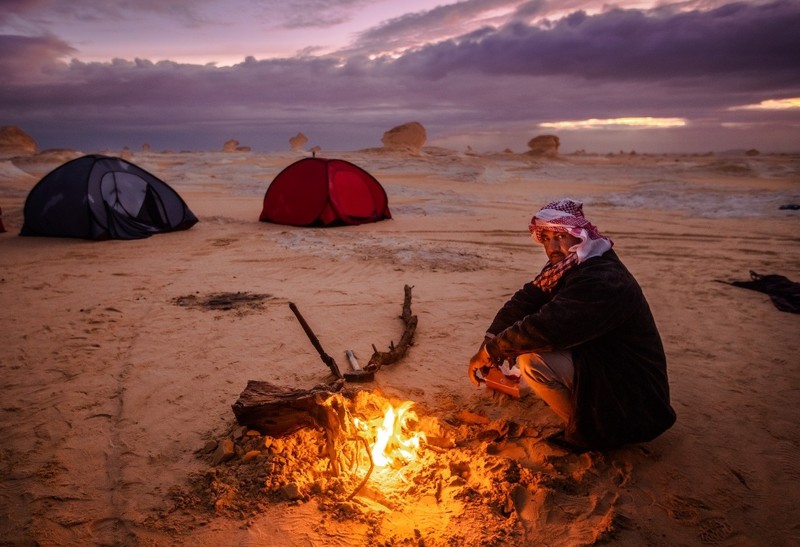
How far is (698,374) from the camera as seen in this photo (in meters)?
4.55

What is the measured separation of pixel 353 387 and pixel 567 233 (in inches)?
86.5

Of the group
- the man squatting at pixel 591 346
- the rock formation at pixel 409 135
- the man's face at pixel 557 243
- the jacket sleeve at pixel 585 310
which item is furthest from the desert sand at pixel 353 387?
the rock formation at pixel 409 135

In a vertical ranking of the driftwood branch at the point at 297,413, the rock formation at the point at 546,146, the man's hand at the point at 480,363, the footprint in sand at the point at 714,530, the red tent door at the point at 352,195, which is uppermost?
the rock formation at the point at 546,146

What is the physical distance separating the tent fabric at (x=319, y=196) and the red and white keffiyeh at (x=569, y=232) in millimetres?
9014

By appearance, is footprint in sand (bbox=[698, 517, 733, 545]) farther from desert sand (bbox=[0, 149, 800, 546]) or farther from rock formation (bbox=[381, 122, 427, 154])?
rock formation (bbox=[381, 122, 427, 154])

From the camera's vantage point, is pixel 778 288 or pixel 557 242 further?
pixel 778 288

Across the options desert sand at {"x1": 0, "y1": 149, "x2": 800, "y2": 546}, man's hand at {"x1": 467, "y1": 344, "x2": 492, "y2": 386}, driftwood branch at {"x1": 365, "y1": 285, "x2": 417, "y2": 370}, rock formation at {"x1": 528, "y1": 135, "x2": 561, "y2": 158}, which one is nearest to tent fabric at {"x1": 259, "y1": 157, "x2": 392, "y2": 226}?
desert sand at {"x1": 0, "y1": 149, "x2": 800, "y2": 546}

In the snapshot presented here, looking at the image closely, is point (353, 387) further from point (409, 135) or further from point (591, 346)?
point (409, 135)

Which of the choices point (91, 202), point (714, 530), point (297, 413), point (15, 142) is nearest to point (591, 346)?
point (714, 530)

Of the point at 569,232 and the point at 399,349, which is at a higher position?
the point at 569,232

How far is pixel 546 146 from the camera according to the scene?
6147 cm

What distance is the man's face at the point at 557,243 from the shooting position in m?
3.24

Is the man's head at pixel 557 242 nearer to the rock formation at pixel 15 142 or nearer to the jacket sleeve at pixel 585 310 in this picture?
the jacket sleeve at pixel 585 310

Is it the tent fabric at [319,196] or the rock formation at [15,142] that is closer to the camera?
the tent fabric at [319,196]
